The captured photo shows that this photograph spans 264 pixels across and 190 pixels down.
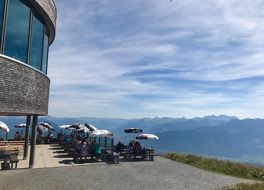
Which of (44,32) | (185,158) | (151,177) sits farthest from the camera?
(185,158)

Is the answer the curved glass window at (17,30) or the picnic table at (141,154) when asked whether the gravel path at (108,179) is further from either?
the curved glass window at (17,30)

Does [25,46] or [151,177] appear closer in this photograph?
[25,46]

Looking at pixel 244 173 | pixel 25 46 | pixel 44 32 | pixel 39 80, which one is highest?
pixel 44 32

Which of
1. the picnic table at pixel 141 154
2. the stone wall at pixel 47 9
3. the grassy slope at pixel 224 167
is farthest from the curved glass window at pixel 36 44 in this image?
the grassy slope at pixel 224 167

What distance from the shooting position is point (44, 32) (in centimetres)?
2172

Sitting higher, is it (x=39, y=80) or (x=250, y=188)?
(x=39, y=80)

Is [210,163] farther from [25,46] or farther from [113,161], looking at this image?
[25,46]

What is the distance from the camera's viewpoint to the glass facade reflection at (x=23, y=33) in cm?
1452

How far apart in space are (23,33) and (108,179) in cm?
833

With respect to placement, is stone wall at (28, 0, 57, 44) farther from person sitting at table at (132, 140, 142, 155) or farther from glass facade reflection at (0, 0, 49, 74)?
person sitting at table at (132, 140, 142, 155)

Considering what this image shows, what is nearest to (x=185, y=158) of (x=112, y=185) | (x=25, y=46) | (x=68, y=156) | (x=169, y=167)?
(x=169, y=167)

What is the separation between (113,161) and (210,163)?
794cm

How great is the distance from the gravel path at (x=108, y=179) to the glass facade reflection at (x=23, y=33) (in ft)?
18.8

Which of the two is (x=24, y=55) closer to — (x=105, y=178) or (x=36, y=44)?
(x=36, y=44)
